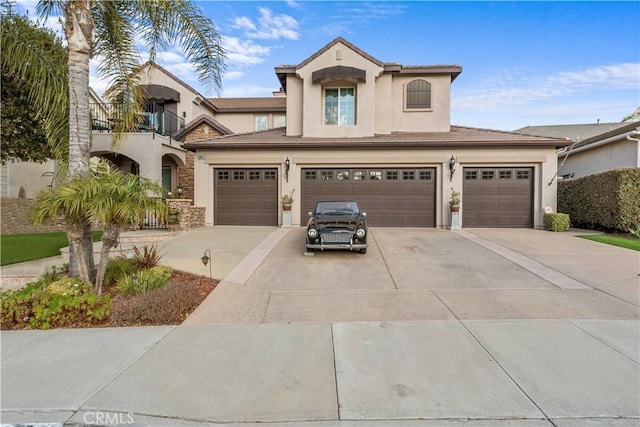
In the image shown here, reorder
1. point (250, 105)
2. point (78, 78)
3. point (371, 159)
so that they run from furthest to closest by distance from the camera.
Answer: point (250, 105) → point (371, 159) → point (78, 78)

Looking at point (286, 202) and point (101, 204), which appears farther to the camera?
point (286, 202)

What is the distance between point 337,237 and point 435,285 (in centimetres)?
298

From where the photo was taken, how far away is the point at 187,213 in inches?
519

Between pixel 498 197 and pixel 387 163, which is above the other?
pixel 387 163

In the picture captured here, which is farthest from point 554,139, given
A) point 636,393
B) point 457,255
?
point 636,393

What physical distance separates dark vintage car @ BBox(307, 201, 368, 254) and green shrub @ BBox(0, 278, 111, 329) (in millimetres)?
5029

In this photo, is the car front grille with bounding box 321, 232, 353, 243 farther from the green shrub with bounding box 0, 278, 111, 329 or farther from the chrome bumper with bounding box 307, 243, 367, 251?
the green shrub with bounding box 0, 278, 111, 329

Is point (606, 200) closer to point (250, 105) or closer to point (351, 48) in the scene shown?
point (351, 48)

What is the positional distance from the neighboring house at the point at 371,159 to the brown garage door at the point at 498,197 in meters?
0.04

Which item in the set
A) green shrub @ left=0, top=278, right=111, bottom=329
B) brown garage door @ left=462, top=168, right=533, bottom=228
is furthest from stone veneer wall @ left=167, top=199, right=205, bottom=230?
brown garage door @ left=462, top=168, right=533, bottom=228

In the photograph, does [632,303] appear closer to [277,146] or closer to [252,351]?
[252,351]

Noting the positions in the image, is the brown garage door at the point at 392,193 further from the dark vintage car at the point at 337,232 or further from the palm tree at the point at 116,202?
the palm tree at the point at 116,202

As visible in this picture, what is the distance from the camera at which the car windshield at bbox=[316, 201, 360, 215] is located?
942cm

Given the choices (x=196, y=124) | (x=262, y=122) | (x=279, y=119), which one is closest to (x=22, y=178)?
(x=196, y=124)
